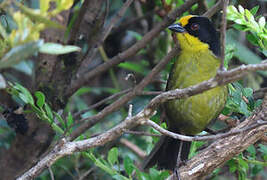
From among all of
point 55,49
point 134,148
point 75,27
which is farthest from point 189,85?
point 55,49

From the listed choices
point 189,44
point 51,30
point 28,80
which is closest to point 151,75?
point 189,44

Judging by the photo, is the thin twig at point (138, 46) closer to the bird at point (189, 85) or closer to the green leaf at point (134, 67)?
the bird at point (189, 85)

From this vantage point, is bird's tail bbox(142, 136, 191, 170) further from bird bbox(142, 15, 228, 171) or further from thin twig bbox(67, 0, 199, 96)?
thin twig bbox(67, 0, 199, 96)

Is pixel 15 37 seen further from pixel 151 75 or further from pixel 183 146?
pixel 183 146

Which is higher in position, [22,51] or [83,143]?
[22,51]

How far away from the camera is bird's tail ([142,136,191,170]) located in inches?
109

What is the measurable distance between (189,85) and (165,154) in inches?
18.4

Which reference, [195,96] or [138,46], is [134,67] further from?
[195,96]

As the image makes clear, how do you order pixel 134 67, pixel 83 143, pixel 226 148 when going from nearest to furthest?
pixel 83 143
pixel 226 148
pixel 134 67

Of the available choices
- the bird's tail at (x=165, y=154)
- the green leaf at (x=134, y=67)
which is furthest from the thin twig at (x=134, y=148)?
the bird's tail at (x=165, y=154)

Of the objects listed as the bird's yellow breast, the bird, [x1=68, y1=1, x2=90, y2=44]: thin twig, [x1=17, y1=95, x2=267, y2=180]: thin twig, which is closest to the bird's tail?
the bird

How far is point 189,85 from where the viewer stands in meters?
2.75

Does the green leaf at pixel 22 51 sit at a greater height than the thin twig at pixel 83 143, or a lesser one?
greater

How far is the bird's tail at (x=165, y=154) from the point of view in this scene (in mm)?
Result: 2764
